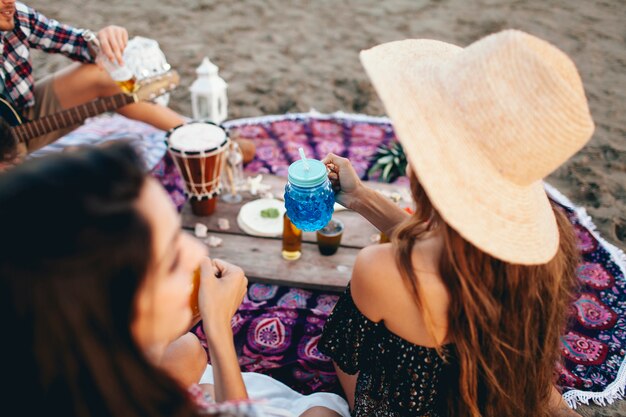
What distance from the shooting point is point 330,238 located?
2.22m

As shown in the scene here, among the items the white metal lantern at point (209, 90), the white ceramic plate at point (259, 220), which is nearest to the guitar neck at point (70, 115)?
the white metal lantern at point (209, 90)

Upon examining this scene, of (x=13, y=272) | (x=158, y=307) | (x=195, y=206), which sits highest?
(x=13, y=272)

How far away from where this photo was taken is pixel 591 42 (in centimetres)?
481

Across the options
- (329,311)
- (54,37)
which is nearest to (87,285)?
(329,311)

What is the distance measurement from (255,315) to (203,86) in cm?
153

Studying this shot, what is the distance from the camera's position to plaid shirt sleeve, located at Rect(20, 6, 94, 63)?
282cm

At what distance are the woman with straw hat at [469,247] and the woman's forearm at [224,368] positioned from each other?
1.37 feet

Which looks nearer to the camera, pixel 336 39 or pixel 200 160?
pixel 200 160

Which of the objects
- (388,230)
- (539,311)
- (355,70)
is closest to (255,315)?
(388,230)

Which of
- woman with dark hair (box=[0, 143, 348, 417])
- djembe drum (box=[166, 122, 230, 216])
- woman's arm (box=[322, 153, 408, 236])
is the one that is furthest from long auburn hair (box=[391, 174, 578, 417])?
djembe drum (box=[166, 122, 230, 216])

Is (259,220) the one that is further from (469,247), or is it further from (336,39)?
(336,39)

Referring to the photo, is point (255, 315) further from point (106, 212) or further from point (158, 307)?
point (106, 212)

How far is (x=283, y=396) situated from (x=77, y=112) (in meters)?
2.08

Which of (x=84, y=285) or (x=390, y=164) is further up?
(x=84, y=285)
